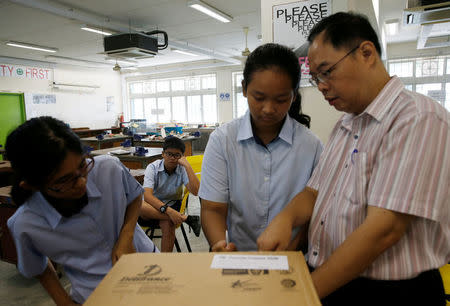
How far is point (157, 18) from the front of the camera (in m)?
5.69

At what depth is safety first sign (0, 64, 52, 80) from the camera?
29.1 ft

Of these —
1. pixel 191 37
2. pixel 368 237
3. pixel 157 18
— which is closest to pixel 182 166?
pixel 368 237

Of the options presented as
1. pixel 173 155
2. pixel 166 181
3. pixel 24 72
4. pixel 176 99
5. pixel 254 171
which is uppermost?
pixel 24 72

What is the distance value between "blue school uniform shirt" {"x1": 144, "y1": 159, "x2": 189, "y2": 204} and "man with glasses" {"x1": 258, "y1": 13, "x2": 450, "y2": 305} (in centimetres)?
205

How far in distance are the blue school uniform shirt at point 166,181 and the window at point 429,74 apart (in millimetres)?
7733

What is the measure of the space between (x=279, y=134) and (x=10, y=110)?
10588mm

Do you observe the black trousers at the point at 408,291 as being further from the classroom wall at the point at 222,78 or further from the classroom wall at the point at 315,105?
the classroom wall at the point at 222,78

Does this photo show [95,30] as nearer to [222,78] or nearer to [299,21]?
[299,21]

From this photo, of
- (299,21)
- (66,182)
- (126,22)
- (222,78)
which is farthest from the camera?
(222,78)

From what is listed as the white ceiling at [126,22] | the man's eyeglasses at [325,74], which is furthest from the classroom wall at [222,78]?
the man's eyeglasses at [325,74]

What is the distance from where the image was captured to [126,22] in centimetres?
591

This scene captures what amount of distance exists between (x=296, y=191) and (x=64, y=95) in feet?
37.1

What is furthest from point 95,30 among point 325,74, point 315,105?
point 325,74

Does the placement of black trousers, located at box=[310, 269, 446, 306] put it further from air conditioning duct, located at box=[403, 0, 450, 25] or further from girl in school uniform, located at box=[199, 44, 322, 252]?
air conditioning duct, located at box=[403, 0, 450, 25]
